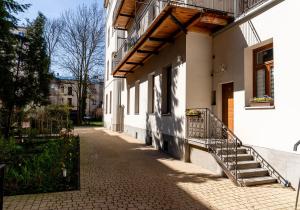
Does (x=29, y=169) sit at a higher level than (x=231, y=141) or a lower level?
Result: lower

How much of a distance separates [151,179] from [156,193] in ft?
3.55

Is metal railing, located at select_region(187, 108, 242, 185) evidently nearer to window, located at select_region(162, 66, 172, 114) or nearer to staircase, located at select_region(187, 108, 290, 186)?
staircase, located at select_region(187, 108, 290, 186)

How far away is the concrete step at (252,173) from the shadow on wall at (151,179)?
0.57 metres

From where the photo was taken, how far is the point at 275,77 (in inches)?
246

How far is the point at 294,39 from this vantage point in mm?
5723

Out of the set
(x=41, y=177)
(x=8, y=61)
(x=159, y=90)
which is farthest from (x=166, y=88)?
(x=8, y=61)

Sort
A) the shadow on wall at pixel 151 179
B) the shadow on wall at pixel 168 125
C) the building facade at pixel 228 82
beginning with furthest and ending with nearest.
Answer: the shadow on wall at pixel 168 125
the building facade at pixel 228 82
the shadow on wall at pixel 151 179

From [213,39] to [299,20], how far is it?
3.53 metres

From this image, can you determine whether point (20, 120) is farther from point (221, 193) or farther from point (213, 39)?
point (221, 193)

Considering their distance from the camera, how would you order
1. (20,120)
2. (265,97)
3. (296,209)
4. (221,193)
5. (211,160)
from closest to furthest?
(296,209)
(221,193)
(265,97)
(211,160)
(20,120)

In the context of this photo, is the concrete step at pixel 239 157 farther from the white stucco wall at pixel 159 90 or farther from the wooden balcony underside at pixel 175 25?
the wooden balcony underside at pixel 175 25

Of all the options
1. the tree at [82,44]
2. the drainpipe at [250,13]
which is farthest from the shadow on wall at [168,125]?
the tree at [82,44]

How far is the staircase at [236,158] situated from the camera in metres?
5.94

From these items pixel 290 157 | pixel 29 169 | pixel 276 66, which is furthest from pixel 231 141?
pixel 29 169
